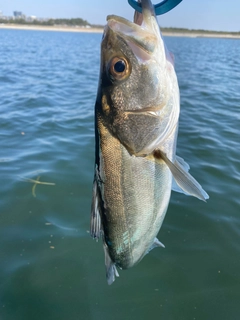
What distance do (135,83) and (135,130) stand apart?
0.25 m

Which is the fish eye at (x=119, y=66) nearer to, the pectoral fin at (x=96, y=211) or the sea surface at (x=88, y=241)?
the pectoral fin at (x=96, y=211)

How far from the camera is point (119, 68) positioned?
153 cm

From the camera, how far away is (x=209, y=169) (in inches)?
233

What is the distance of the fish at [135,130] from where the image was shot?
59.6 inches

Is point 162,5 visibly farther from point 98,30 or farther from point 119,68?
point 98,30

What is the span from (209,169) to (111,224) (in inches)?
179

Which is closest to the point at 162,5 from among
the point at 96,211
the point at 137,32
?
the point at 137,32

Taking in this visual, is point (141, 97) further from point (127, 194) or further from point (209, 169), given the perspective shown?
point (209, 169)

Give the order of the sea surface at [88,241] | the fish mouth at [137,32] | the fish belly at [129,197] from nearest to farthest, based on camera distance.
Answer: the fish mouth at [137,32]
the fish belly at [129,197]
the sea surface at [88,241]

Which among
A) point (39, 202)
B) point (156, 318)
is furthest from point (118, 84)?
point (39, 202)

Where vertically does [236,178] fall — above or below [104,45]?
below

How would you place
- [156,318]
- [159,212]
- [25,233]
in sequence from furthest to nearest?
[25,233], [156,318], [159,212]

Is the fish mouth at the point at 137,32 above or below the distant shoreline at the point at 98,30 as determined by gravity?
above

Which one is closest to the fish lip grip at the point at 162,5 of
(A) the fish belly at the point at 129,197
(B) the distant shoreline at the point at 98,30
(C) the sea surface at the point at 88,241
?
(A) the fish belly at the point at 129,197
